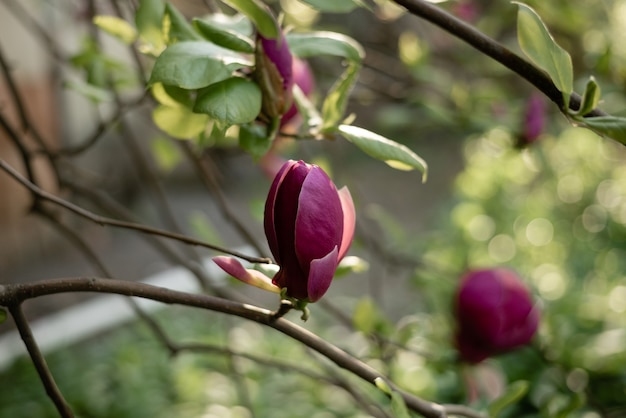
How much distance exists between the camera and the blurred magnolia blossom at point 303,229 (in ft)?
0.98

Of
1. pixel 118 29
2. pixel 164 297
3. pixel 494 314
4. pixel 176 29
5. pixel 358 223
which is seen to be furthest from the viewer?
pixel 358 223

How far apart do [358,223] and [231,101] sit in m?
0.55

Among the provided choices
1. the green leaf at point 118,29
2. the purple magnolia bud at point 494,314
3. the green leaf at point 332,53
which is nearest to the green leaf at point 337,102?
the green leaf at point 332,53

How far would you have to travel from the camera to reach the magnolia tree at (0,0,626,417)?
1.03ft

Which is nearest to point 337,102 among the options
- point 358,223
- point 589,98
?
point 589,98

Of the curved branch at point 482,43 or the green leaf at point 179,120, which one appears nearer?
the curved branch at point 482,43

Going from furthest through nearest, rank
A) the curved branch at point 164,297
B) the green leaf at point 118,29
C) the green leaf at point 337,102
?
the green leaf at point 118,29 → the green leaf at point 337,102 → the curved branch at point 164,297

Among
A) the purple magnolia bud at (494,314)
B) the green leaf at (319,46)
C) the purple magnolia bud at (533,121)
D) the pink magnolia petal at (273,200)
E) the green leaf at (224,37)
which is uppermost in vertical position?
the green leaf at (224,37)

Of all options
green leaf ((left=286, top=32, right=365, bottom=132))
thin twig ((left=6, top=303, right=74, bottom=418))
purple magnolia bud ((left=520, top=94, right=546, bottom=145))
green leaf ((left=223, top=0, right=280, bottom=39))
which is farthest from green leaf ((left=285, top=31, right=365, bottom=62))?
purple magnolia bud ((left=520, top=94, right=546, bottom=145))

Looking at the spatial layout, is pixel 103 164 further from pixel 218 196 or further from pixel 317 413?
pixel 218 196

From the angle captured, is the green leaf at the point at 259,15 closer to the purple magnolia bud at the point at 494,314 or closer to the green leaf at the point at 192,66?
the green leaf at the point at 192,66

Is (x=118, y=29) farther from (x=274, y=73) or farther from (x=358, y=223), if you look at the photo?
(x=358, y=223)

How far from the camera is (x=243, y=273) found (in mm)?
318

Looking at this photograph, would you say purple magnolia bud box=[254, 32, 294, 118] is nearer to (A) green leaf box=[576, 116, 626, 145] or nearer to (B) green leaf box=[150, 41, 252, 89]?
(B) green leaf box=[150, 41, 252, 89]
